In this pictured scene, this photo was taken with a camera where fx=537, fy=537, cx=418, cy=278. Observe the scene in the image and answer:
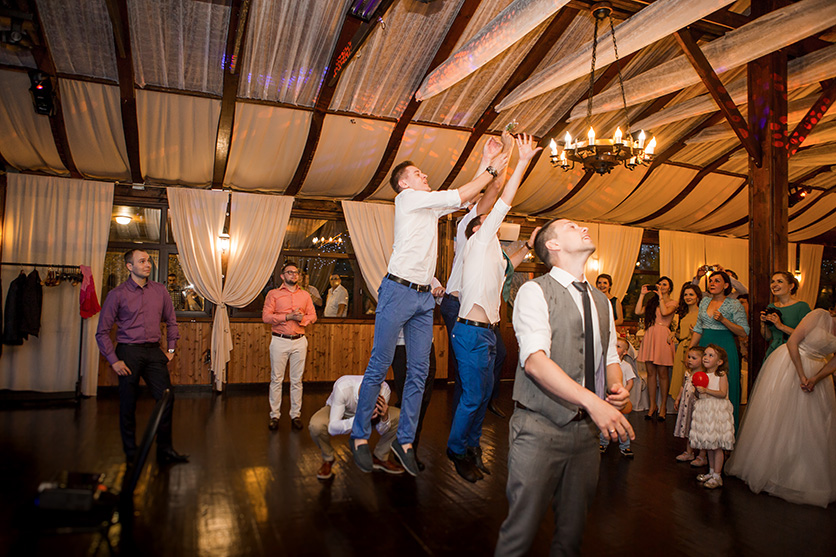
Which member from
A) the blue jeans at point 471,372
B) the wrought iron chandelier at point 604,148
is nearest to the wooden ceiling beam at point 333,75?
the wrought iron chandelier at point 604,148

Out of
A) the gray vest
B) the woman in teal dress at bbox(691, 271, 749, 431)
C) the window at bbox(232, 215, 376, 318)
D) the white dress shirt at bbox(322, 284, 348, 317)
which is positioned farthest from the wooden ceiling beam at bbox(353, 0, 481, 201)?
the gray vest

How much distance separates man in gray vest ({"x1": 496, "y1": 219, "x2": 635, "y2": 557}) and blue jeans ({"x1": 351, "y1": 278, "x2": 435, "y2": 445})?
114cm

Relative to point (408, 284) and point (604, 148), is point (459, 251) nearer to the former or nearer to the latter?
point (408, 284)

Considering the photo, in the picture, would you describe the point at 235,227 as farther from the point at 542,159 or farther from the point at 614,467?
the point at 614,467

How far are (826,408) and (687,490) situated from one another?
1.17m

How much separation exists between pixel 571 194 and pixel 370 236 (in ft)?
12.4

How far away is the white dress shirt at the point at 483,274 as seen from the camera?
11.2 feet

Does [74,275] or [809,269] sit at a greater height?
[809,269]

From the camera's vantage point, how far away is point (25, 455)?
4344 mm

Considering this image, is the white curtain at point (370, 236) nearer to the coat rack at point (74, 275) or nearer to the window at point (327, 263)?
the window at point (327, 263)

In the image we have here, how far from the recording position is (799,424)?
390cm

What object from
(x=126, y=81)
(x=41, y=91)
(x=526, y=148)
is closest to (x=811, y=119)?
(x=526, y=148)

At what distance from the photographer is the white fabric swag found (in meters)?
8.03

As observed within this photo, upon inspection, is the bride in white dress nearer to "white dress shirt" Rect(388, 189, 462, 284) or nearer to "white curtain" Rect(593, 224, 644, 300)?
"white dress shirt" Rect(388, 189, 462, 284)
